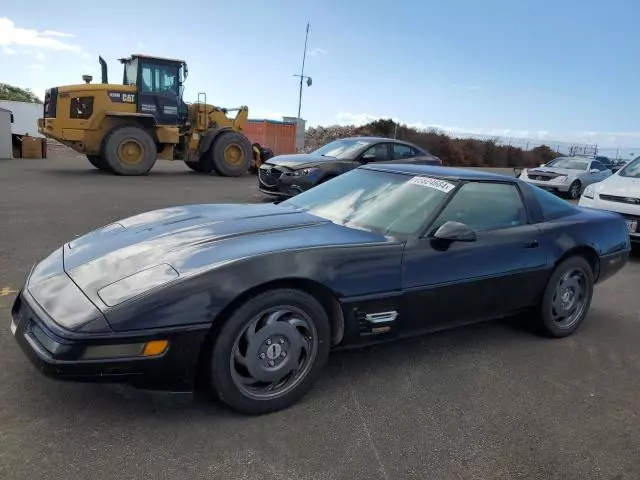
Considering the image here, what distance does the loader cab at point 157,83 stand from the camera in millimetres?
13703

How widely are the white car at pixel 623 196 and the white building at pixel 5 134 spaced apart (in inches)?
687

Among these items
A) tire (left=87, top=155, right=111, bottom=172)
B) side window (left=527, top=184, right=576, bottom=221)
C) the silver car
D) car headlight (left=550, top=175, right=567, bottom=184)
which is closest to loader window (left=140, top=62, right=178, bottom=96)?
tire (left=87, top=155, right=111, bottom=172)

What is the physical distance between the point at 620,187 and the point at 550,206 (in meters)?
4.07

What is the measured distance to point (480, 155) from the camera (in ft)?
114

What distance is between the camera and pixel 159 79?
14.0 m

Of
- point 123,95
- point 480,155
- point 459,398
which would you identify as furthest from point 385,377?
point 480,155

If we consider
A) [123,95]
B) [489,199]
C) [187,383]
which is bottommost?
[187,383]

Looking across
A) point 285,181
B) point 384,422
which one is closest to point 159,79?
point 285,181

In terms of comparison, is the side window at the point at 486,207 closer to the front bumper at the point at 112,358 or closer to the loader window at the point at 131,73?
the front bumper at the point at 112,358

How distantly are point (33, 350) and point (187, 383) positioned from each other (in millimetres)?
710

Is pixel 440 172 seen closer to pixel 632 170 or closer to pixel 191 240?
pixel 191 240

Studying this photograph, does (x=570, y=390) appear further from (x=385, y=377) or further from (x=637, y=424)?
(x=385, y=377)

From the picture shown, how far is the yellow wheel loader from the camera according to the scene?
43.1 ft

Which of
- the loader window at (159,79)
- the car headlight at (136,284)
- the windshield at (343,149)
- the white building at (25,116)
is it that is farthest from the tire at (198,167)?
the white building at (25,116)
